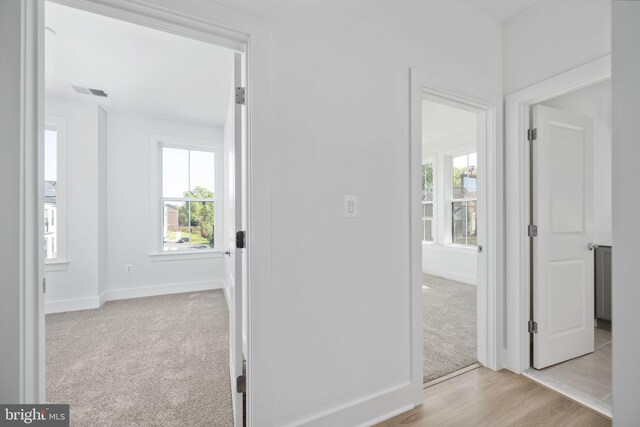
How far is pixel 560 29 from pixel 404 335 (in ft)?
7.80

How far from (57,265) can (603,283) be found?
648 cm

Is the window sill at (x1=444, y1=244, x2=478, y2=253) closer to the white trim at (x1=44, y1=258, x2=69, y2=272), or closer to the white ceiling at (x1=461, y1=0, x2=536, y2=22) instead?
the white ceiling at (x1=461, y1=0, x2=536, y2=22)

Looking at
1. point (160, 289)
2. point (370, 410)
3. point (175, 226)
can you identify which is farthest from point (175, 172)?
point (370, 410)

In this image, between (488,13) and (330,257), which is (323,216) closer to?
(330,257)

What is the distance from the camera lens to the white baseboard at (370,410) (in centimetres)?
154

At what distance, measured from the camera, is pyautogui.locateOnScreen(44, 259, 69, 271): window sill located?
144 inches

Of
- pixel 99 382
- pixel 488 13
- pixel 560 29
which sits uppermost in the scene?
pixel 488 13

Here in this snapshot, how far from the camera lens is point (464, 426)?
5.38ft

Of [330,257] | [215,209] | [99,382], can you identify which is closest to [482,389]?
[330,257]

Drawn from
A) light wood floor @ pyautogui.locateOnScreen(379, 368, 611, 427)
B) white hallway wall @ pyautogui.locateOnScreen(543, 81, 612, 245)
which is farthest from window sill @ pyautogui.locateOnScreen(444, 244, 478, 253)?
light wood floor @ pyautogui.locateOnScreen(379, 368, 611, 427)

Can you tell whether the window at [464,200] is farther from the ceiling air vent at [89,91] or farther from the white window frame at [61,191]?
the white window frame at [61,191]

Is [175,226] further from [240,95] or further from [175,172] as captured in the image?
[240,95]

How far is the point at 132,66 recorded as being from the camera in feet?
9.60

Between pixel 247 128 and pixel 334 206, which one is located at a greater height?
pixel 247 128
